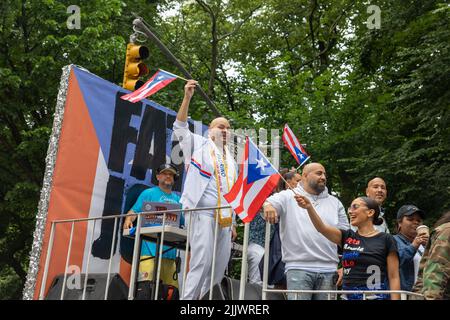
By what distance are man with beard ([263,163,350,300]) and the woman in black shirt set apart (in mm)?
308

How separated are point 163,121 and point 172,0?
13.6 meters

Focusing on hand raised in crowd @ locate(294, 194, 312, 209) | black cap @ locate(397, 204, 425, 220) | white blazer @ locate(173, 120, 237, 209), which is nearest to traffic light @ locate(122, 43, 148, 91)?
white blazer @ locate(173, 120, 237, 209)

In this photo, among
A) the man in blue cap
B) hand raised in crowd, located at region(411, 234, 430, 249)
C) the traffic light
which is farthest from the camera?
the traffic light

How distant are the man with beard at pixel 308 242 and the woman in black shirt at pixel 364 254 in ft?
1.01

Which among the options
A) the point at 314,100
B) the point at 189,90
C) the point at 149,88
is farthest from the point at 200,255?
the point at 314,100

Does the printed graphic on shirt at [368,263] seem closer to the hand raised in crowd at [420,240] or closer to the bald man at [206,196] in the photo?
the hand raised in crowd at [420,240]

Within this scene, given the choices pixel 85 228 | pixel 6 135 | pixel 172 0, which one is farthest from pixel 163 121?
pixel 172 0

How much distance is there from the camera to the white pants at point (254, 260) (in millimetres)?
6457

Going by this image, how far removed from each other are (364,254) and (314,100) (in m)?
11.3

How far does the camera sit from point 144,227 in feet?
18.9

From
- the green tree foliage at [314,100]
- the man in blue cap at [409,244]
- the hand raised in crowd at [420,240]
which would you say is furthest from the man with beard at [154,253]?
the green tree foliage at [314,100]

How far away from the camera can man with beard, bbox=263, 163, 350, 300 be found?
17.4 ft

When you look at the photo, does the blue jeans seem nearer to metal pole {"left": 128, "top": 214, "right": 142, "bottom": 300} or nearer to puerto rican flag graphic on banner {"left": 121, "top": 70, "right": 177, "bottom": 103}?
metal pole {"left": 128, "top": 214, "right": 142, "bottom": 300}

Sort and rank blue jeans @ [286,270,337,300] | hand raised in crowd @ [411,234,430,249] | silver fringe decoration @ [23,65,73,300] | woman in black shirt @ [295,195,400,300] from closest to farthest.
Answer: woman in black shirt @ [295,195,400,300] → blue jeans @ [286,270,337,300] → hand raised in crowd @ [411,234,430,249] → silver fringe decoration @ [23,65,73,300]
